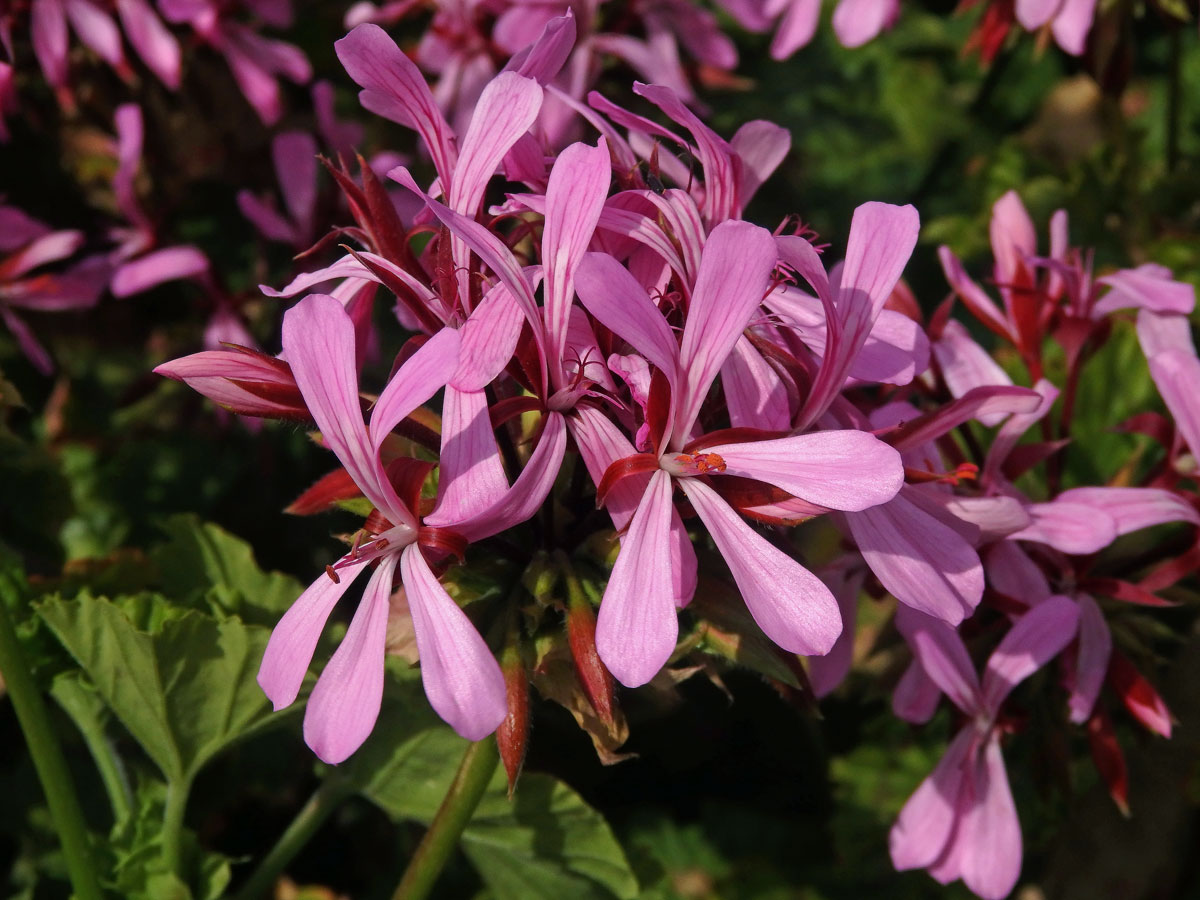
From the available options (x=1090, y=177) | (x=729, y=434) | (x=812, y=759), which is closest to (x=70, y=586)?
(x=729, y=434)

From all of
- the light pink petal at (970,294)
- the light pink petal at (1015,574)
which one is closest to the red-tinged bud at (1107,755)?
the light pink petal at (1015,574)

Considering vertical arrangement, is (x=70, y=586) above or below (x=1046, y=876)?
above

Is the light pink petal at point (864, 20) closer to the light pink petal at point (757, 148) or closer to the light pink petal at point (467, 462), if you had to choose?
the light pink petal at point (757, 148)

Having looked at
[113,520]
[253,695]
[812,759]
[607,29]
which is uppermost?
[607,29]

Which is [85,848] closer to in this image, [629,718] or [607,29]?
[629,718]

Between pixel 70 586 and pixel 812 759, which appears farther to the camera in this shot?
pixel 812 759


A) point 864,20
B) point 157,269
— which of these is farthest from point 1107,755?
point 157,269

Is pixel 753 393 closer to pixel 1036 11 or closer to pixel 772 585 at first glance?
pixel 772 585

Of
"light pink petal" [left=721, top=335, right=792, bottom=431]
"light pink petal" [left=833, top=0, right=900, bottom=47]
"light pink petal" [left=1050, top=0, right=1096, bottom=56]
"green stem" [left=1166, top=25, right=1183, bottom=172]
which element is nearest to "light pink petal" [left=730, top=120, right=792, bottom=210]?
"light pink petal" [left=721, top=335, right=792, bottom=431]
